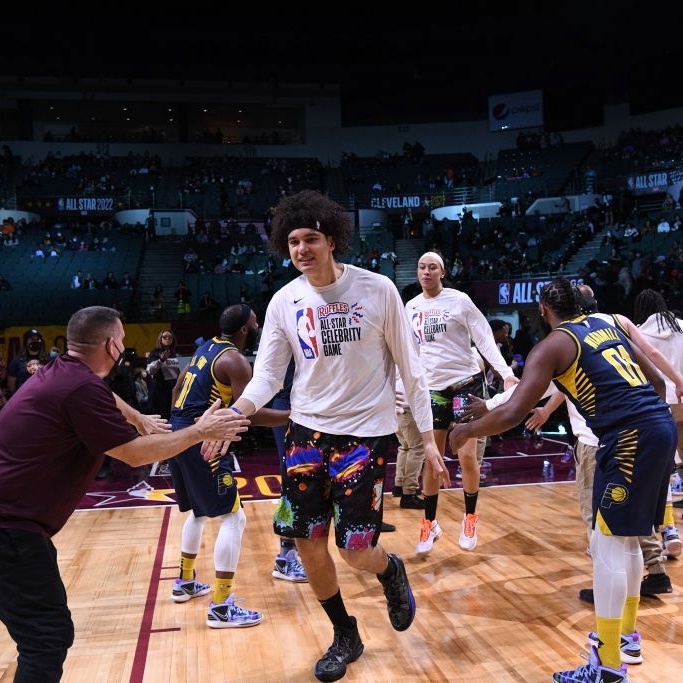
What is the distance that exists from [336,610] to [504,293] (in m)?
14.8

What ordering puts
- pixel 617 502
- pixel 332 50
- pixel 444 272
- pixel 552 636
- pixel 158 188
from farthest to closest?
1. pixel 332 50
2. pixel 158 188
3. pixel 444 272
4. pixel 552 636
5. pixel 617 502

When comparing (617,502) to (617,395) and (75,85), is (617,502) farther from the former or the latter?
(75,85)

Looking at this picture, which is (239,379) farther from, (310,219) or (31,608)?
(31,608)

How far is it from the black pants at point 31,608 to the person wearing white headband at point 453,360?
339 centimetres

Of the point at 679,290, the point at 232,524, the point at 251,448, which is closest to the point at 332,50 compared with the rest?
the point at 679,290

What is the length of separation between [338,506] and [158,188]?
28290 millimetres

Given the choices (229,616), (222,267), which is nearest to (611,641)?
(229,616)

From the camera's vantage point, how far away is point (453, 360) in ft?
18.7

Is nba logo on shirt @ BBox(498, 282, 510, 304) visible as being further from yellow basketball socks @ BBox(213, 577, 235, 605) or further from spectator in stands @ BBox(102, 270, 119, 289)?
yellow basketball socks @ BBox(213, 577, 235, 605)

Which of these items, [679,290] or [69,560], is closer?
[69,560]

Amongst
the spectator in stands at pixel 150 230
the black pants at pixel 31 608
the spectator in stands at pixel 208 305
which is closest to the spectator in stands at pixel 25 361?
the black pants at pixel 31 608

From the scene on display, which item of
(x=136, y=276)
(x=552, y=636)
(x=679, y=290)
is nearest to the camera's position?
(x=552, y=636)

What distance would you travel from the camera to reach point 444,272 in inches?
239

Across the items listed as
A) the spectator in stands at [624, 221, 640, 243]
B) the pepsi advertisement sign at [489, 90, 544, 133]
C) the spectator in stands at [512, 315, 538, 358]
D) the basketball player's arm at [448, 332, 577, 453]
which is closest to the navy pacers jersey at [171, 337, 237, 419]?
the basketball player's arm at [448, 332, 577, 453]
